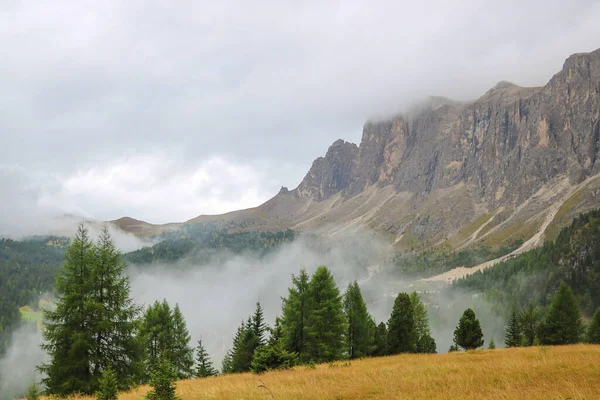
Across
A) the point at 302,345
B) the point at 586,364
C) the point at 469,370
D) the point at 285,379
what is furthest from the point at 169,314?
the point at 586,364

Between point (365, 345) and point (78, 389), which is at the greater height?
point (78, 389)

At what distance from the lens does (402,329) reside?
43.2 m

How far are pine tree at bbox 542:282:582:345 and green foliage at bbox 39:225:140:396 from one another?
56.5 metres

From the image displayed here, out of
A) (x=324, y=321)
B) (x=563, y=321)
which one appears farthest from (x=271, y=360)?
(x=563, y=321)

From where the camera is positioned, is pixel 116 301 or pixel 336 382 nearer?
pixel 336 382

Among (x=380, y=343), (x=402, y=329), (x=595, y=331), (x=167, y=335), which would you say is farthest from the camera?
(x=595, y=331)

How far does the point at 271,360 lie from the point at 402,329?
Result: 2752 centimetres

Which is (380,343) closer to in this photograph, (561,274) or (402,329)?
(402,329)

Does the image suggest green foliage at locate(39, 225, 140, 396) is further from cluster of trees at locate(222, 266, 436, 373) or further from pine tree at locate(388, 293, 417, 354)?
pine tree at locate(388, 293, 417, 354)

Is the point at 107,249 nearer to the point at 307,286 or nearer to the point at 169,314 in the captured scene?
the point at 307,286

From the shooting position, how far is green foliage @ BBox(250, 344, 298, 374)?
19.7 metres

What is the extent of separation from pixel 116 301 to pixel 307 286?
58.8 feet

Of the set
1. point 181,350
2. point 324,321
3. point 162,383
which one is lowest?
point 181,350

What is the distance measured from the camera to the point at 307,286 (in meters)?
34.5
